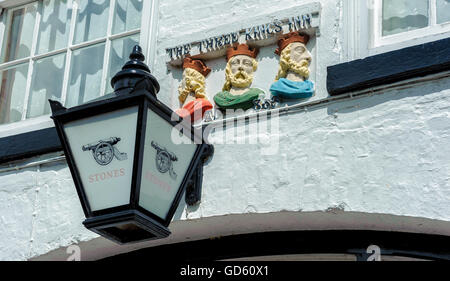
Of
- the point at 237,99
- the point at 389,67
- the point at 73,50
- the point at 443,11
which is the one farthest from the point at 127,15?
the point at 443,11

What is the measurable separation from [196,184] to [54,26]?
180 cm

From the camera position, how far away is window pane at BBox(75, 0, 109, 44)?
5.66 metres

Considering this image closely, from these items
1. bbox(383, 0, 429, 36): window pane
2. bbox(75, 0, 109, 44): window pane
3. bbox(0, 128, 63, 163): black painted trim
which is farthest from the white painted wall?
bbox(75, 0, 109, 44): window pane

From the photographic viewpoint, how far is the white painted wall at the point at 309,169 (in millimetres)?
4156

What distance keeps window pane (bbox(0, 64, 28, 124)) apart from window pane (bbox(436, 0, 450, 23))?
2646 millimetres

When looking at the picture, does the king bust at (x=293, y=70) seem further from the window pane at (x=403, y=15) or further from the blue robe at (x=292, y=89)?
the window pane at (x=403, y=15)

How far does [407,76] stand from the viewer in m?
4.32

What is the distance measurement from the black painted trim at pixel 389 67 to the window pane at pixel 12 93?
7.15 ft

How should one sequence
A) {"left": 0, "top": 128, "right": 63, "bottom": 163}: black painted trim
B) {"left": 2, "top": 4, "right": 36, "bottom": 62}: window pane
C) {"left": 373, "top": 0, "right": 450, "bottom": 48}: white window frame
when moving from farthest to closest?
{"left": 2, "top": 4, "right": 36, "bottom": 62}: window pane < {"left": 0, "top": 128, "right": 63, "bottom": 163}: black painted trim < {"left": 373, "top": 0, "right": 450, "bottom": 48}: white window frame

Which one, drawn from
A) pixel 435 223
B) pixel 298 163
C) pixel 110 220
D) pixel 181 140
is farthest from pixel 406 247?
pixel 110 220

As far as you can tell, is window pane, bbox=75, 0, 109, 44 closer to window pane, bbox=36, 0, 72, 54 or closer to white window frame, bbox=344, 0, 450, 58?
window pane, bbox=36, 0, 72, 54

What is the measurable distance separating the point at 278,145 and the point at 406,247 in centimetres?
80

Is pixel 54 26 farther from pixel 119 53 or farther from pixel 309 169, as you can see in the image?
pixel 309 169

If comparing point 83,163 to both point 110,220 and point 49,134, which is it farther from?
point 49,134
